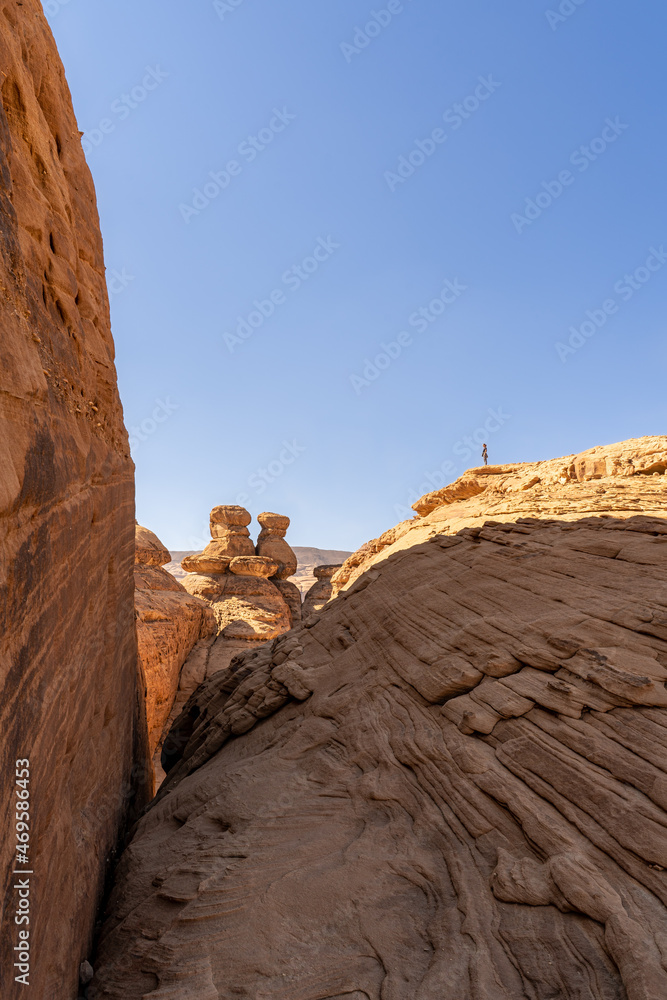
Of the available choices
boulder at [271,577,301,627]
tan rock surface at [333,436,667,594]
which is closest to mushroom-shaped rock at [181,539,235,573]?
boulder at [271,577,301,627]

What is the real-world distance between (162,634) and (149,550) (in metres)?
8.30

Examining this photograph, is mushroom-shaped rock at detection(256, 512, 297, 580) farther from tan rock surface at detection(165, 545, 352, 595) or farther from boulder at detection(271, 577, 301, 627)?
tan rock surface at detection(165, 545, 352, 595)

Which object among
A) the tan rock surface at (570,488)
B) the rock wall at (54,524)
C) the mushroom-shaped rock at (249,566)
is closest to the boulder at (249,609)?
the mushroom-shaped rock at (249,566)

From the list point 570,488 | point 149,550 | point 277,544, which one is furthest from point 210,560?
point 570,488

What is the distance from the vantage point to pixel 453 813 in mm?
3850

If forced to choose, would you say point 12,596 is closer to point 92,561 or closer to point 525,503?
point 92,561

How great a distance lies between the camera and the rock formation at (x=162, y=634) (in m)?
16.0

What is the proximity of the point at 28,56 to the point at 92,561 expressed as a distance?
419 centimetres

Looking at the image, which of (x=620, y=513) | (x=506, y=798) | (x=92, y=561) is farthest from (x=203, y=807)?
(x=620, y=513)

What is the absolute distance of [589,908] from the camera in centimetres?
279

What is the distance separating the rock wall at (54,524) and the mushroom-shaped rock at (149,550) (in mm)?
18631

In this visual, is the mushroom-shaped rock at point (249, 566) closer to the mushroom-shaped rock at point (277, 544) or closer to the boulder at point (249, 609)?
the boulder at point (249, 609)

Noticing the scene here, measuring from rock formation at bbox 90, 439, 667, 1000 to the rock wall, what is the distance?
34.8 inches

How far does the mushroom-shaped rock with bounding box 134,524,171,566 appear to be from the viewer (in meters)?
24.0
